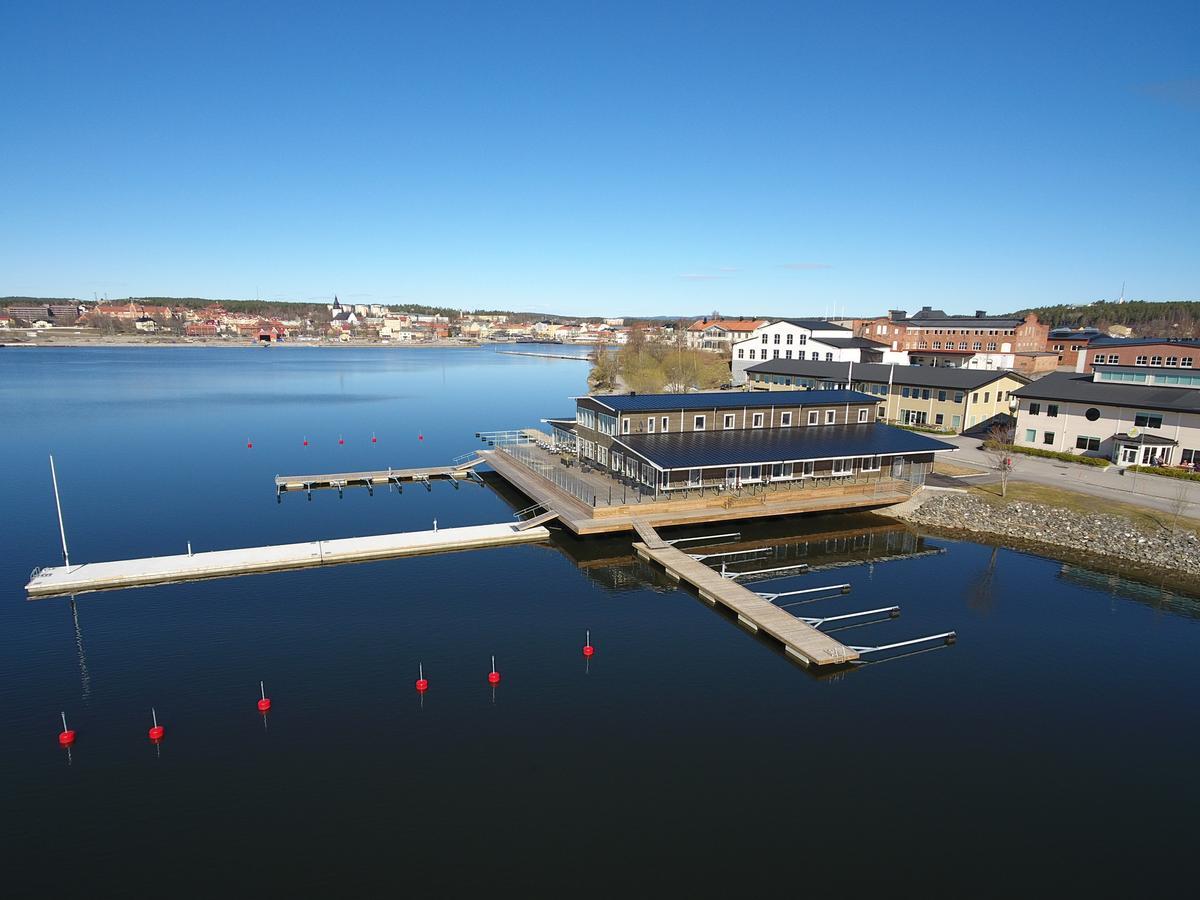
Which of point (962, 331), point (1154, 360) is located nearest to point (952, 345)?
point (962, 331)

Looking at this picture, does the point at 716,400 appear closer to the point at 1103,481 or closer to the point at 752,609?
the point at 752,609

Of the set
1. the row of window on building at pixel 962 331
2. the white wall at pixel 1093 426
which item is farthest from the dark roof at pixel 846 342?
the white wall at pixel 1093 426

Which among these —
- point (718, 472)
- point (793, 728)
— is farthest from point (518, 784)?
point (718, 472)

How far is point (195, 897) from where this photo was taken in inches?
666

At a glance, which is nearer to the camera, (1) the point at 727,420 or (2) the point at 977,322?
(1) the point at 727,420

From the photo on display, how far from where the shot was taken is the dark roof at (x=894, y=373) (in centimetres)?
7012

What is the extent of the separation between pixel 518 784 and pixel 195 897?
880 centimetres

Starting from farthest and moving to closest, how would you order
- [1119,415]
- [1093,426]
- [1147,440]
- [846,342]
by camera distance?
[846,342] → [1093,426] → [1119,415] → [1147,440]

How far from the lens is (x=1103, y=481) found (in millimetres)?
49625

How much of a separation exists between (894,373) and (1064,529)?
38818mm

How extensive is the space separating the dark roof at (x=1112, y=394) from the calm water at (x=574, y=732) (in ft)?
74.5

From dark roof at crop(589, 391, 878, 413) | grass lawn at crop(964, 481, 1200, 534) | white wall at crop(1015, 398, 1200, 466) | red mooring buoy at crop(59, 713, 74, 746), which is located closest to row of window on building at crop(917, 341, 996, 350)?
white wall at crop(1015, 398, 1200, 466)

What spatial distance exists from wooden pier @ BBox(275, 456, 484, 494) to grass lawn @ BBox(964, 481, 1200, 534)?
140ft

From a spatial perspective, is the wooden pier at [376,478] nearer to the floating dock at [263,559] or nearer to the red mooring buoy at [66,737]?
the floating dock at [263,559]
